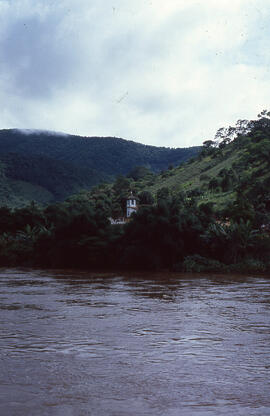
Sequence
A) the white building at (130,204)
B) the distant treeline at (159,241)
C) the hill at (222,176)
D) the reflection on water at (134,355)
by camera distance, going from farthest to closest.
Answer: the white building at (130,204) < the hill at (222,176) < the distant treeline at (159,241) < the reflection on water at (134,355)

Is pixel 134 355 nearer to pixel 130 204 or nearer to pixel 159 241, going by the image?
pixel 159 241

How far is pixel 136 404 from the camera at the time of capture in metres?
6.87

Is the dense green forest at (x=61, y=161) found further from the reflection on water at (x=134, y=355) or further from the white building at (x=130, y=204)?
the reflection on water at (x=134, y=355)

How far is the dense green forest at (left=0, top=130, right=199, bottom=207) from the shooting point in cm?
10238

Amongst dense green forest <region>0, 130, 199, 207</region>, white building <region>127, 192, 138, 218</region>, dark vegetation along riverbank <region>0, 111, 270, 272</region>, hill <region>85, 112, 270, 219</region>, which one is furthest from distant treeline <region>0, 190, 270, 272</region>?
dense green forest <region>0, 130, 199, 207</region>

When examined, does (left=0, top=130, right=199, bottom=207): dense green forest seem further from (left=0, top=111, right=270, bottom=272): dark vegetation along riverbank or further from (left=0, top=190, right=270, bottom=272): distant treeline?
(left=0, top=190, right=270, bottom=272): distant treeline

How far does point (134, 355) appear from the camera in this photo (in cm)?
1009

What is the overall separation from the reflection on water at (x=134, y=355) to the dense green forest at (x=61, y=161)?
251 feet

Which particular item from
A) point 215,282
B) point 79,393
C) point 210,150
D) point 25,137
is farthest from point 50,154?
point 79,393

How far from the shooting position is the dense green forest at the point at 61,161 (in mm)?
102375

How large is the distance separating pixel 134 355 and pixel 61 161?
109705 mm

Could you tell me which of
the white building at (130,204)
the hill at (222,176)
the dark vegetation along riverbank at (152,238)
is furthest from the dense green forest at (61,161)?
the dark vegetation along riverbank at (152,238)

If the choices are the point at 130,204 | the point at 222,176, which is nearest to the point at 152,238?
the point at 130,204

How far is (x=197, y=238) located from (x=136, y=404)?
1197 inches
